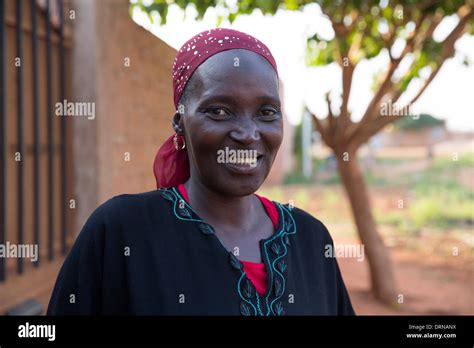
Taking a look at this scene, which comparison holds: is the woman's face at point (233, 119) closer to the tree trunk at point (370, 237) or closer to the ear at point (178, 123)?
the ear at point (178, 123)

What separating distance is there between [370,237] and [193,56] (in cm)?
512

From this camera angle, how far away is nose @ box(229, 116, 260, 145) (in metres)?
1.48

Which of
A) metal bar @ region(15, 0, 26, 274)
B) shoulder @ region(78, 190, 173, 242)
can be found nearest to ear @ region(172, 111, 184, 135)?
shoulder @ region(78, 190, 173, 242)

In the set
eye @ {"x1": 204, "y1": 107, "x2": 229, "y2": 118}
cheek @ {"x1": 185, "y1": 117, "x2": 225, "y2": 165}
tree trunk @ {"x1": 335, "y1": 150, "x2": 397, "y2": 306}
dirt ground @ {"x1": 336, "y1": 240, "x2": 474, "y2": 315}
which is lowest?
dirt ground @ {"x1": 336, "y1": 240, "x2": 474, "y2": 315}

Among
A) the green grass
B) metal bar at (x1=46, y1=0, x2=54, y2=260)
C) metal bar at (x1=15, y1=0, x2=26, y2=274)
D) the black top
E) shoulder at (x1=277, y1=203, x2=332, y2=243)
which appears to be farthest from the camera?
the green grass

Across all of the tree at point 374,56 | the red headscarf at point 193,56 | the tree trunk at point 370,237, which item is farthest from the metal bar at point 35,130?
the tree trunk at point 370,237

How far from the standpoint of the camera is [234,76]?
1496 millimetres

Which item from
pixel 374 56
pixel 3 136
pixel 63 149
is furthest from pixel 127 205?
pixel 374 56

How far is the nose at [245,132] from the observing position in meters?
1.48

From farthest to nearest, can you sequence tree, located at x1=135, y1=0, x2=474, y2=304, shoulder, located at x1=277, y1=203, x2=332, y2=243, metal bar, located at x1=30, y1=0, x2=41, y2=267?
tree, located at x1=135, y1=0, x2=474, y2=304, metal bar, located at x1=30, y1=0, x2=41, y2=267, shoulder, located at x1=277, y1=203, x2=332, y2=243

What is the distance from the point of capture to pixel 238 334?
1.50 metres

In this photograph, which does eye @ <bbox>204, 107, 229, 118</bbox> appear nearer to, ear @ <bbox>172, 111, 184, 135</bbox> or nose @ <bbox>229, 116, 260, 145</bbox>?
nose @ <bbox>229, 116, 260, 145</bbox>

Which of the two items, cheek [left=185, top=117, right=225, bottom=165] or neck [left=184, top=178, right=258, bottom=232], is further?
neck [left=184, top=178, right=258, bottom=232]

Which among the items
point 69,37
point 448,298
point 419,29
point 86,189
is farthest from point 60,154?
point 448,298
